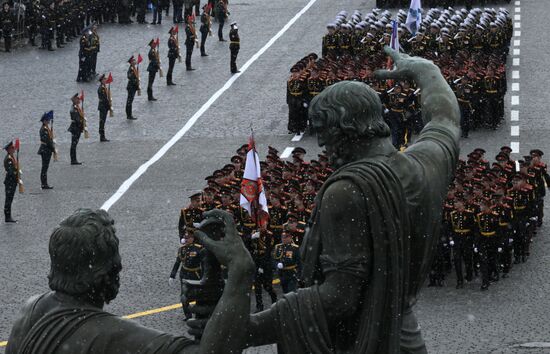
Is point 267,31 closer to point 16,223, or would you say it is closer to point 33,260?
point 16,223

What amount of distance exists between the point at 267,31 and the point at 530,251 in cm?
2619

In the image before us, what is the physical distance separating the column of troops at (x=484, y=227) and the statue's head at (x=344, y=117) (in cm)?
1596

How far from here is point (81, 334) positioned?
4359 mm

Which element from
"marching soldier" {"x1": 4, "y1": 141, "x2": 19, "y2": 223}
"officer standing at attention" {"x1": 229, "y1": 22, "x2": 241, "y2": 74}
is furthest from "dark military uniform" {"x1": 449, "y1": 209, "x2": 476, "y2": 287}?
"officer standing at attention" {"x1": 229, "y1": 22, "x2": 241, "y2": 74}

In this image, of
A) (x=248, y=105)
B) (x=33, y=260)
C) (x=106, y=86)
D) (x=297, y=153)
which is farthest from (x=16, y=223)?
(x=248, y=105)

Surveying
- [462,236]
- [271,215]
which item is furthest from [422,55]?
[271,215]

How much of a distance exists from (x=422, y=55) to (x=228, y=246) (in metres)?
32.5

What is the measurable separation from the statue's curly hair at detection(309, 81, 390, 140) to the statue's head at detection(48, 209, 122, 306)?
2.98 feet

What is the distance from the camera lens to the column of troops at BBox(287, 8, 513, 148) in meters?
31.4

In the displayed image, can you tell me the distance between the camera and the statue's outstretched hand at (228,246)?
14.3 feet

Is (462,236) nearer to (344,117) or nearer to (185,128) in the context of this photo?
(185,128)

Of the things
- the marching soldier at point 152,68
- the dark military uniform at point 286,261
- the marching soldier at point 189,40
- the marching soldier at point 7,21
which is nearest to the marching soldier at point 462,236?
the dark military uniform at point 286,261

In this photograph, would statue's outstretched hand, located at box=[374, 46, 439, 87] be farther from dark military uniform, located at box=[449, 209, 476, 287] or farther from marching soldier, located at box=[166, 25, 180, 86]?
marching soldier, located at box=[166, 25, 180, 86]

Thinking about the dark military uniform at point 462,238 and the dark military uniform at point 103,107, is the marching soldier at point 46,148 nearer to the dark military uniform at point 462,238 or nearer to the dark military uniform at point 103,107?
the dark military uniform at point 103,107
